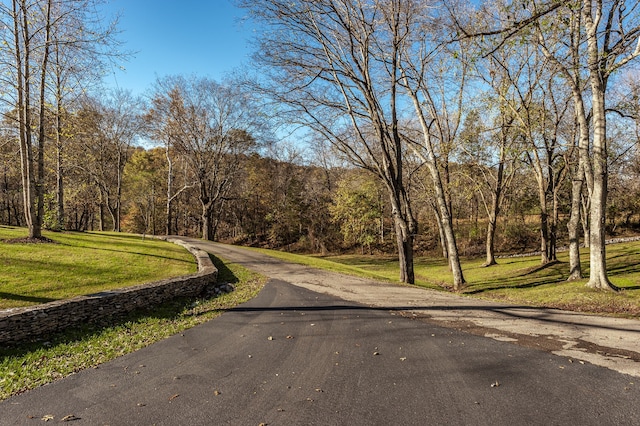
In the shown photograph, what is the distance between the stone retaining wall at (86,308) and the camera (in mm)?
5797

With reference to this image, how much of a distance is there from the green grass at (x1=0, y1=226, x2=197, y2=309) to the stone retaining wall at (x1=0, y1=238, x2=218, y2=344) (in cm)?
85

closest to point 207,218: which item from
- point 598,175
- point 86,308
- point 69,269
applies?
point 69,269

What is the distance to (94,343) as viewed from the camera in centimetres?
607

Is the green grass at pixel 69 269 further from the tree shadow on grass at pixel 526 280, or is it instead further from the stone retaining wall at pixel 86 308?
the tree shadow on grass at pixel 526 280

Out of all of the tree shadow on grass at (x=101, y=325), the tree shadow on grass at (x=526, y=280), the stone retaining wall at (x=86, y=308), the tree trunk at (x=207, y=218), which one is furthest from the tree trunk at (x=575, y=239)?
the tree trunk at (x=207, y=218)

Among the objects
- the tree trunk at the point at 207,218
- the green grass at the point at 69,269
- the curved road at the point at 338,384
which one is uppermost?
the tree trunk at the point at 207,218

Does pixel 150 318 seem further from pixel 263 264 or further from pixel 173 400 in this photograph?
pixel 263 264

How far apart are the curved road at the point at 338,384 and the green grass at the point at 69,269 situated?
12.4 feet

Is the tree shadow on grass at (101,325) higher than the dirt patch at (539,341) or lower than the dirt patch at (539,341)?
lower

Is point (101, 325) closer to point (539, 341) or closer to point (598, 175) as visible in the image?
point (539, 341)

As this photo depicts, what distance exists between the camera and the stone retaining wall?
5.80 metres

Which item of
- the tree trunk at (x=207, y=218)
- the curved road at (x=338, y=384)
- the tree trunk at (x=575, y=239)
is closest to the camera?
the curved road at (x=338, y=384)

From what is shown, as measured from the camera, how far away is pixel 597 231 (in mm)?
9727

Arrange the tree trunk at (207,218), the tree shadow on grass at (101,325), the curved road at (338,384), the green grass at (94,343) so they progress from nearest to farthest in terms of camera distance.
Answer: the curved road at (338,384), the green grass at (94,343), the tree shadow on grass at (101,325), the tree trunk at (207,218)
